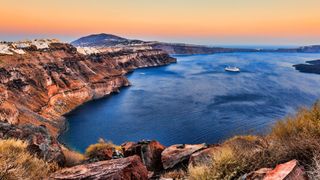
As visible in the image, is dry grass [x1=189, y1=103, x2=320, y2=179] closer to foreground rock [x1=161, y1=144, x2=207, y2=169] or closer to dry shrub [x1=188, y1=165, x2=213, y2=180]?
dry shrub [x1=188, y1=165, x2=213, y2=180]

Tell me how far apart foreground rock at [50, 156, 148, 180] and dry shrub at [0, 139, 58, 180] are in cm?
57

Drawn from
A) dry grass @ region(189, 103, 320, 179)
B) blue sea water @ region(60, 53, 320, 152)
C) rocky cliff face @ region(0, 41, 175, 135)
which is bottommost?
blue sea water @ region(60, 53, 320, 152)

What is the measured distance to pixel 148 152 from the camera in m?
14.0

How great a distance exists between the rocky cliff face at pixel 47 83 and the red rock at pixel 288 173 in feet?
124

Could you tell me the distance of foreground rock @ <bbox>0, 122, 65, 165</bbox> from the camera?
1162 centimetres

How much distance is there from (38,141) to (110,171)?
5514 millimetres

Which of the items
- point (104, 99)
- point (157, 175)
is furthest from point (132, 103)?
point (157, 175)

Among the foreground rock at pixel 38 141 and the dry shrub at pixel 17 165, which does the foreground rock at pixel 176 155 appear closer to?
the foreground rock at pixel 38 141

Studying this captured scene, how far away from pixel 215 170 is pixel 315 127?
300 centimetres

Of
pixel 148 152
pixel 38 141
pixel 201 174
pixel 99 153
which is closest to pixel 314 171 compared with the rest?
pixel 201 174

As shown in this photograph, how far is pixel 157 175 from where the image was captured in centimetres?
1166

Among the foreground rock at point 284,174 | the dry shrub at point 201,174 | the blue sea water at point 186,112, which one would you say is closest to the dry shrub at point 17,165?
the dry shrub at point 201,174

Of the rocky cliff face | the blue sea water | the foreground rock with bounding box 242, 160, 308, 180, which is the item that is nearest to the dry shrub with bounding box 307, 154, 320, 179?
the foreground rock with bounding box 242, 160, 308, 180

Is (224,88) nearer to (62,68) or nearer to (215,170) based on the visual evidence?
(62,68)
